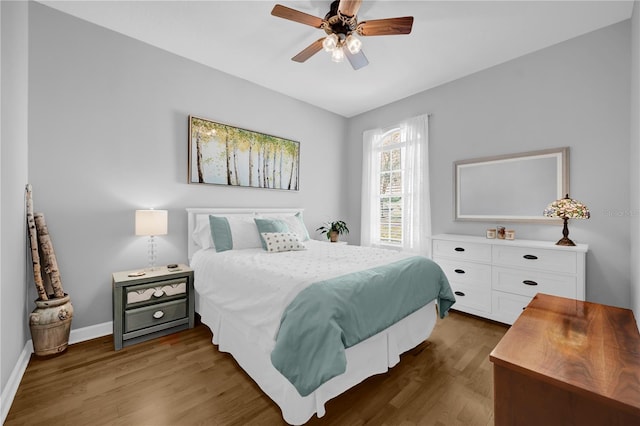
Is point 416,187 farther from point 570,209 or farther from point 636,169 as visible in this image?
point 636,169

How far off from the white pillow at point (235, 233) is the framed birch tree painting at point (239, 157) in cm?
54

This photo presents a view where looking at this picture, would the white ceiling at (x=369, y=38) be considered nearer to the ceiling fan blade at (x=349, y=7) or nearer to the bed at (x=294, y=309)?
the ceiling fan blade at (x=349, y=7)

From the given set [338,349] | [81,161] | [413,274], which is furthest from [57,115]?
[413,274]

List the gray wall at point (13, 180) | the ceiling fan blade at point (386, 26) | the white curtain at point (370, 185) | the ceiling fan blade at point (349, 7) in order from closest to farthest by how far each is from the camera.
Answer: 1. the gray wall at point (13, 180)
2. the ceiling fan blade at point (349, 7)
3. the ceiling fan blade at point (386, 26)
4. the white curtain at point (370, 185)

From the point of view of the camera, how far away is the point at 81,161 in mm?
2424

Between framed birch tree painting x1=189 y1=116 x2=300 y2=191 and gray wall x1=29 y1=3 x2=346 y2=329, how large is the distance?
12cm

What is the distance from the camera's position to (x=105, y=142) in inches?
100

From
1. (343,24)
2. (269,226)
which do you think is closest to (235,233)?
(269,226)

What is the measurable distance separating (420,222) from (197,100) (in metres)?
3.30

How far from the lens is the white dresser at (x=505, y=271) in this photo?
7.95 ft

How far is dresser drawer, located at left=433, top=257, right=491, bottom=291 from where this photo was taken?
2898 millimetres

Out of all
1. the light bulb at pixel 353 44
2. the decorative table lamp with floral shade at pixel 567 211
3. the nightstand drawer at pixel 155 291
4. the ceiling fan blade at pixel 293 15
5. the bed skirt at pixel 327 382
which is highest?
the ceiling fan blade at pixel 293 15

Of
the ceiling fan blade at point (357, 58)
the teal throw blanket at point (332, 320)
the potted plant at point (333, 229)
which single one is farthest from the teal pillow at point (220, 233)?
the ceiling fan blade at point (357, 58)

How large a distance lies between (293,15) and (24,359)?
10.6 ft
